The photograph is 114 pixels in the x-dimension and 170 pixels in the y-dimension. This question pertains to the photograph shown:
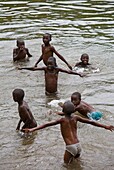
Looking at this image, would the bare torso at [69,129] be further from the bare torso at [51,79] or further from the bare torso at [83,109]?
the bare torso at [51,79]

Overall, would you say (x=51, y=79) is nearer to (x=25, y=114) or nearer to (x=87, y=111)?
(x=87, y=111)

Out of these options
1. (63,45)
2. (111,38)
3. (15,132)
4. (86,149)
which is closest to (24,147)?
(15,132)

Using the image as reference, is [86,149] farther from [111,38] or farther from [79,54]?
[111,38]

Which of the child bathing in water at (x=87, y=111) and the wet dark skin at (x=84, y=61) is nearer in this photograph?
the child bathing in water at (x=87, y=111)

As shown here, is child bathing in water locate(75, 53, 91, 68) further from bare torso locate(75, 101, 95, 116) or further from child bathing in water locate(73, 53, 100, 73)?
bare torso locate(75, 101, 95, 116)

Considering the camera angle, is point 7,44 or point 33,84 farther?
point 7,44

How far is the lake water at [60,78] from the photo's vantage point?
6898mm

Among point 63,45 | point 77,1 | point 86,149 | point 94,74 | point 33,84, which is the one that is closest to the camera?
point 86,149

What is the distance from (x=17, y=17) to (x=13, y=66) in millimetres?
5109

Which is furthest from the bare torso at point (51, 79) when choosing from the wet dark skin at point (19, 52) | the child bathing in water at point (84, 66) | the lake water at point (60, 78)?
the wet dark skin at point (19, 52)

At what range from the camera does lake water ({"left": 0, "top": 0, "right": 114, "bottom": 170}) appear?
690 cm

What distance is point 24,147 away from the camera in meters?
7.23

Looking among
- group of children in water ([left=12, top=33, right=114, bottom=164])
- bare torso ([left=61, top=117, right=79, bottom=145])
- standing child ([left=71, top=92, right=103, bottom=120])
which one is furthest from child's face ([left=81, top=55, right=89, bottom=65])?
bare torso ([left=61, top=117, right=79, bottom=145])

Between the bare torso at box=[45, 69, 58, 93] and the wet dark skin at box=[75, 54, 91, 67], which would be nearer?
the bare torso at box=[45, 69, 58, 93]
